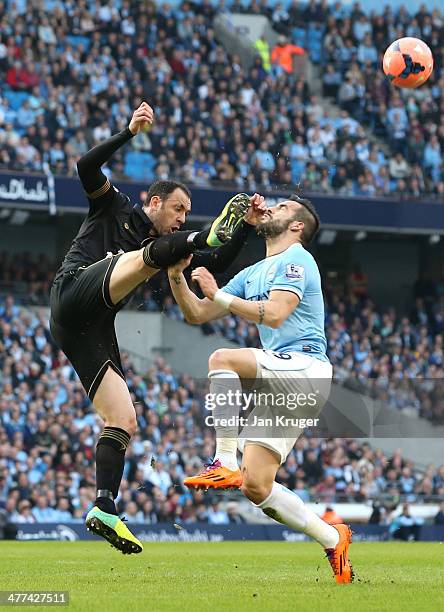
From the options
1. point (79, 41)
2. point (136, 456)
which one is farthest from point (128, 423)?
point (79, 41)

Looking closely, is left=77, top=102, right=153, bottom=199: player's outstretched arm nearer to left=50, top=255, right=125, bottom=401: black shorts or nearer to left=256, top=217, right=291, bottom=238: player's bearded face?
left=50, top=255, right=125, bottom=401: black shorts

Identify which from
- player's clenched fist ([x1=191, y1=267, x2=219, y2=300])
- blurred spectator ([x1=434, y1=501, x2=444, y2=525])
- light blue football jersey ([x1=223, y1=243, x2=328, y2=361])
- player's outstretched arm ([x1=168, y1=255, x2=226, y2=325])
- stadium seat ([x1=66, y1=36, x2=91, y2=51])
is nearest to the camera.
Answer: player's clenched fist ([x1=191, y1=267, x2=219, y2=300])

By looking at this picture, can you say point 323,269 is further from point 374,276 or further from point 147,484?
point 147,484

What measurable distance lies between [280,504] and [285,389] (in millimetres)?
770

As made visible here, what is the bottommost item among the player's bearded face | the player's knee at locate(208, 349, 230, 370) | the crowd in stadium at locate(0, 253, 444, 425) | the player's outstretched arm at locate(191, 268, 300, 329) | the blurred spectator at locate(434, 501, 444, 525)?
the blurred spectator at locate(434, 501, 444, 525)

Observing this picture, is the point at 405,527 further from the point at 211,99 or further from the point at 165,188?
the point at 165,188

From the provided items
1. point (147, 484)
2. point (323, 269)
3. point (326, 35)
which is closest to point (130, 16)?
point (326, 35)

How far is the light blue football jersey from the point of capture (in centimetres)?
843

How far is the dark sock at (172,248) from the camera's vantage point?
8.33 meters

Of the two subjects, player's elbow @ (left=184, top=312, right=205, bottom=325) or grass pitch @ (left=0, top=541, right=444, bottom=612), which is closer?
grass pitch @ (left=0, top=541, right=444, bottom=612)

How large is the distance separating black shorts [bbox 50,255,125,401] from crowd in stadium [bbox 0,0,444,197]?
15.7 m

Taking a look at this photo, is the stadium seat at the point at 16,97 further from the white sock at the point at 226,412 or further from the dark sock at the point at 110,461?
the white sock at the point at 226,412

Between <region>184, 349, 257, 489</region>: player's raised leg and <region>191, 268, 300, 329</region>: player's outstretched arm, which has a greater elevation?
<region>191, 268, 300, 329</region>: player's outstretched arm

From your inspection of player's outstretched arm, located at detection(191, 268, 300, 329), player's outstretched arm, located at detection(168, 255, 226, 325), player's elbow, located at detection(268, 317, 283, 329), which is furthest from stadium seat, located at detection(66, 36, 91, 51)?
player's elbow, located at detection(268, 317, 283, 329)
